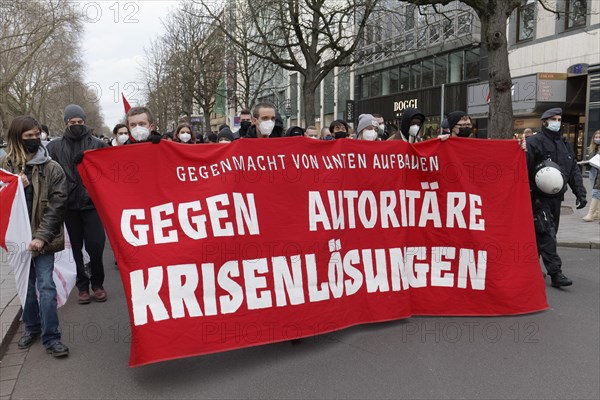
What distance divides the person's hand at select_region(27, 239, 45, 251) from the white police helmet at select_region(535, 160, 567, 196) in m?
4.75

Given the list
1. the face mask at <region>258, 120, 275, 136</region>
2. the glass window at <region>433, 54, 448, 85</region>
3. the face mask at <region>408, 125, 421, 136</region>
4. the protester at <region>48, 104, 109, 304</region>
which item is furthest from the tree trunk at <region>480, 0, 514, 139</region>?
the glass window at <region>433, 54, 448, 85</region>

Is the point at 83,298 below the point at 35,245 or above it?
below

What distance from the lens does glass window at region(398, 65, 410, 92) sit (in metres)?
29.3

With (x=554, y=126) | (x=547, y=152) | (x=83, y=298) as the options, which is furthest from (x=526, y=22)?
(x=83, y=298)

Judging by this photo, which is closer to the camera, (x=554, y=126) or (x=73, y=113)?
(x=73, y=113)

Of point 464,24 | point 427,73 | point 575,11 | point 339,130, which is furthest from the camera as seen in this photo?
point 427,73

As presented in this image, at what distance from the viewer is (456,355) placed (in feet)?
12.5

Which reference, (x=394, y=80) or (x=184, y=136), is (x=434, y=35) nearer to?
(x=394, y=80)

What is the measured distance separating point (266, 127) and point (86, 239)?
2.22 m

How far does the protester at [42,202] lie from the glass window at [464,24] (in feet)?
72.0

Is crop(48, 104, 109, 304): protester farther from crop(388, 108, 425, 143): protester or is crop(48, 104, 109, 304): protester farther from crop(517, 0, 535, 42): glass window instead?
crop(517, 0, 535, 42): glass window

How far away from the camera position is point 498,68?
10172 millimetres

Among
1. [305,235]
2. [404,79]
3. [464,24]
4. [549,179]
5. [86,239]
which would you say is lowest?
[86,239]

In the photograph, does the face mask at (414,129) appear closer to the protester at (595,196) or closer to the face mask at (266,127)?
the face mask at (266,127)
